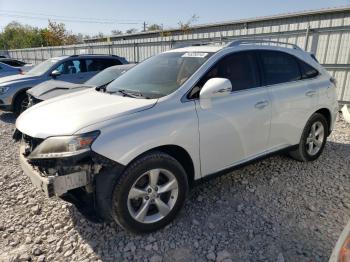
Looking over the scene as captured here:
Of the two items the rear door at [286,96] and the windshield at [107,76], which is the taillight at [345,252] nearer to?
the rear door at [286,96]

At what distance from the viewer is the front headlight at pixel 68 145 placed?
91.0 inches

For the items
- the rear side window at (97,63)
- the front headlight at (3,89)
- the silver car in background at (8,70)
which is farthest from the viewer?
the silver car in background at (8,70)

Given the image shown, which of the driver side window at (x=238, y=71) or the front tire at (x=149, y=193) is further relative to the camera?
the driver side window at (x=238, y=71)

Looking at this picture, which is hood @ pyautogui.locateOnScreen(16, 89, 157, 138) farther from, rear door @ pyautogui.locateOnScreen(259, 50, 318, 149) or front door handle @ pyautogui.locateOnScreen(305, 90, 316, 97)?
front door handle @ pyautogui.locateOnScreen(305, 90, 316, 97)

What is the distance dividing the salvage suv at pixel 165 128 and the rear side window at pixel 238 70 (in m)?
0.01

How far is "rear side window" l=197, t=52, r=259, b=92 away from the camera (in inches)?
123

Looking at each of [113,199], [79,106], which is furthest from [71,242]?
[79,106]

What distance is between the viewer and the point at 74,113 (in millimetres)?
2676

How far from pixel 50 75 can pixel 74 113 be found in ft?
19.0

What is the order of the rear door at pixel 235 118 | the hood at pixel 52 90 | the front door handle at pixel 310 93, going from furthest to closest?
the hood at pixel 52 90, the front door handle at pixel 310 93, the rear door at pixel 235 118

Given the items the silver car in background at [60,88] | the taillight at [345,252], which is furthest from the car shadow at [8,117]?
the taillight at [345,252]

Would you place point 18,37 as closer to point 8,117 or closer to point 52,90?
point 8,117

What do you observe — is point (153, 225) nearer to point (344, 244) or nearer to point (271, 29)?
point (344, 244)

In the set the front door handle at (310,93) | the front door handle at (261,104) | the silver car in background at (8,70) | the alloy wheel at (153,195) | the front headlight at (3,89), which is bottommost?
the alloy wheel at (153,195)
